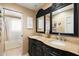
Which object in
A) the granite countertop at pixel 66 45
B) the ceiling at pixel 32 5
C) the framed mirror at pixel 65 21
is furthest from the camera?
the ceiling at pixel 32 5

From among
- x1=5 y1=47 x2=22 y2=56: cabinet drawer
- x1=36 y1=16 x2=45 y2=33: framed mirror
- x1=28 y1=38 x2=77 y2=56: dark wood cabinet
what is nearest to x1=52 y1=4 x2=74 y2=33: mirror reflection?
x1=36 y1=16 x2=45 y2=33: framed mirror

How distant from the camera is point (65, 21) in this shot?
1.42 m

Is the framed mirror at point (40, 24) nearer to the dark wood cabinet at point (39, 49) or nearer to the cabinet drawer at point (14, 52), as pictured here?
the dark wood cabinet at point (39, 49)

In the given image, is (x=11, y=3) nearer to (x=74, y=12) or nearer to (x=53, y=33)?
(x=53, y=33)

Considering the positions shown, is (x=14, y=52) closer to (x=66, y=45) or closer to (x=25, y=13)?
(x=25, y=13)

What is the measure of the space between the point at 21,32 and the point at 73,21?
0.78 meters

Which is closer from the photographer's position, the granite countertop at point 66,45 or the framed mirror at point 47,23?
the granite countertop at point 66,45

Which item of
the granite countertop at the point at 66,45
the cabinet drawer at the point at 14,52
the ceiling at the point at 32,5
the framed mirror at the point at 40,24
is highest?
the ceiling at the point at 32,5

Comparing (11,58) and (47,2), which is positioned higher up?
(47,2)

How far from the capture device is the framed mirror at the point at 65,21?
1.35 meters

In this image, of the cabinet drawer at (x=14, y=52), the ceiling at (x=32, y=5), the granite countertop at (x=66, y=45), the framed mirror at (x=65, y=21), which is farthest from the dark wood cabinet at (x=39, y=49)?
the ceiling at (x=32, y=5)

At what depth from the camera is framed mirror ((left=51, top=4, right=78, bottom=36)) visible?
135 centimetres

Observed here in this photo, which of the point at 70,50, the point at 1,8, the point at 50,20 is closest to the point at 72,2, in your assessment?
the point at 50,20

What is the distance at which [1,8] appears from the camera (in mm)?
1414
